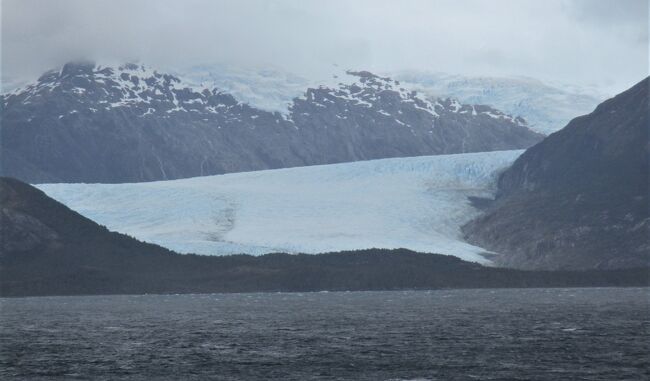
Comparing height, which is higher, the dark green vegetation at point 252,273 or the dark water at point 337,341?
the dark green vegetation at point 252,273

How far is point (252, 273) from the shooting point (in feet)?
616

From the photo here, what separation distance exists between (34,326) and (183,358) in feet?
107

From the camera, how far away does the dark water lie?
71562 millimetres

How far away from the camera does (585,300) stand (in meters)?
140

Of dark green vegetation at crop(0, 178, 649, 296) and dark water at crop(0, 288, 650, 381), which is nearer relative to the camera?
dark water at crop(0, 288, 650, 381)

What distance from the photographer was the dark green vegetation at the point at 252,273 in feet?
609

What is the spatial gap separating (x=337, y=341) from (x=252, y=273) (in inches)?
3921

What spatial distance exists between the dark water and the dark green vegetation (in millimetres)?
45234

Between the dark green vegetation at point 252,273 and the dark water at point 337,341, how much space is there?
45234 mm

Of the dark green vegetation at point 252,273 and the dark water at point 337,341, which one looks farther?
the dark green vegetation at point 252,273

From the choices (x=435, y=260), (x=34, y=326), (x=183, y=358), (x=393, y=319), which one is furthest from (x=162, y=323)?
(x=435, y=260)

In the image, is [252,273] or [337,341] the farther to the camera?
[252,273]

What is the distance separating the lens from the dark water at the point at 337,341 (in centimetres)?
7156

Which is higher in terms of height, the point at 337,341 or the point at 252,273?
the point at 252,273
